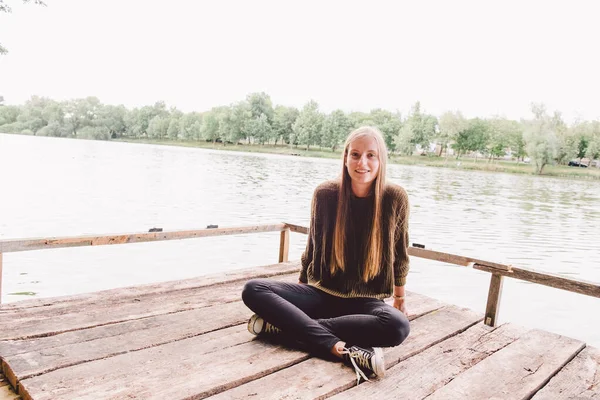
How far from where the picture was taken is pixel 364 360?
275cm

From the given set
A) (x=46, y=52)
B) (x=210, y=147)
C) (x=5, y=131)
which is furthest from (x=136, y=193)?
(x=5, y=131)

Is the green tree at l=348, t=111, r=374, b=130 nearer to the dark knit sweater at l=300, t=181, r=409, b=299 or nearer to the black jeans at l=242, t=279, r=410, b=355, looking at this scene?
the dark knit sweater at l=300, t=181, r=409, b=299

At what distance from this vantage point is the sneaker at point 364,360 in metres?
2.71

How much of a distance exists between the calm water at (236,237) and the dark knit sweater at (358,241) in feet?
19.0

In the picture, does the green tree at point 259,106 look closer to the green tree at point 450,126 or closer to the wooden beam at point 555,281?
the green tree at point 450,126

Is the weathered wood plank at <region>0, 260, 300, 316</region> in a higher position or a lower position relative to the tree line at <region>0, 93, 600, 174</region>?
lower

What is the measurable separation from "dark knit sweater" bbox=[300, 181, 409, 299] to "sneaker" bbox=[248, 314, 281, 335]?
1.36 feet

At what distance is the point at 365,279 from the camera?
3.12 m

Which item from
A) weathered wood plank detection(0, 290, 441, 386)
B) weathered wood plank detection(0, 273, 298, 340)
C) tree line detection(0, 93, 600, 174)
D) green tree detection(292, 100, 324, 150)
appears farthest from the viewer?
green tree detection(292, 100, 324, 150)

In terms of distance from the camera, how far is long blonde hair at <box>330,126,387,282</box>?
308cm

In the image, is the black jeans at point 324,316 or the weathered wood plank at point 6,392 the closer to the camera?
the weathered wood plank at point 6,392

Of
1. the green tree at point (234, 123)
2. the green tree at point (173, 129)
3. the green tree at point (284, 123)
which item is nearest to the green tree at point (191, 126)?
the green tree at point (173, 129)

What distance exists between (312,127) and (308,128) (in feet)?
2.42

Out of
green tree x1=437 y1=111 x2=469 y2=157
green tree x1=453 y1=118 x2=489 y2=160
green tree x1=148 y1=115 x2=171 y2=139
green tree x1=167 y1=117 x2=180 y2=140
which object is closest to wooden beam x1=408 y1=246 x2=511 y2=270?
green tree x1=437 y1=111 x2=469 y2=157
